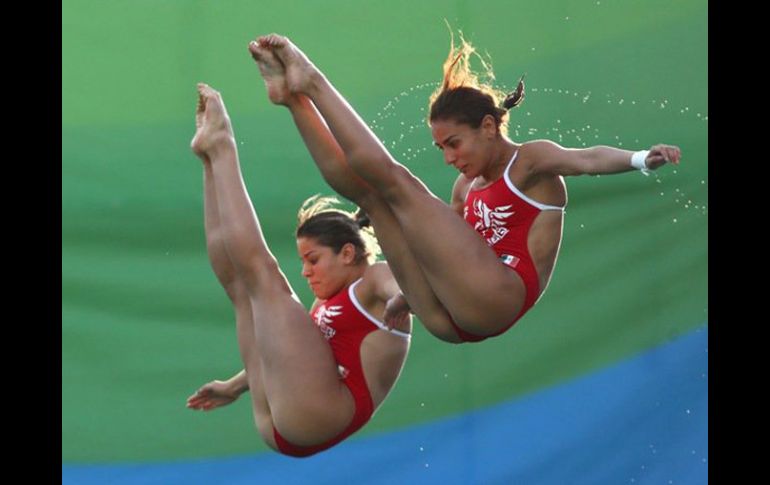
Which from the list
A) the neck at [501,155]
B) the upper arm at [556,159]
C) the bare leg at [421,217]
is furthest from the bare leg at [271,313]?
the upper arm at [556,159]

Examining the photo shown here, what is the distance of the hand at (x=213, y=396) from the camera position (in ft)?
13.9

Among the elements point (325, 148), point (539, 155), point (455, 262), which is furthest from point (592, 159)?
point (325, 148)

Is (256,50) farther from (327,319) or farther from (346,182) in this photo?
(327,319)

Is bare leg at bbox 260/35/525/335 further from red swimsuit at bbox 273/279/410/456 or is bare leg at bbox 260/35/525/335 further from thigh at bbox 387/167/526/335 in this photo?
red swimsuit at bbox 273/279/410/456

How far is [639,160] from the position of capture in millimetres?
3367

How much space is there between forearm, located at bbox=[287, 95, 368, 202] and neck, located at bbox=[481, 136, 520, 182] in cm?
40

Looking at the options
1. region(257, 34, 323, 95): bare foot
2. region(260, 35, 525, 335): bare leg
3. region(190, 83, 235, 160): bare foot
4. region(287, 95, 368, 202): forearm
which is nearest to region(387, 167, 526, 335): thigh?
region(260, 35, 525, 335): bare leg

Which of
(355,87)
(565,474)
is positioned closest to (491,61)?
(355,87)

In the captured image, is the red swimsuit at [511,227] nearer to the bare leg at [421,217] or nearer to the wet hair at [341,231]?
the bare leg at [421,217]

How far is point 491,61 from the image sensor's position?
466 cm

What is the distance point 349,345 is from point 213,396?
621 mm

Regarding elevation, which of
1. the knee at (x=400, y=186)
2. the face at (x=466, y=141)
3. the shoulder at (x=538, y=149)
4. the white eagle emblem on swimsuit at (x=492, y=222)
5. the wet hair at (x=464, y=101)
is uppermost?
the wet hair at (x=464, y=101)

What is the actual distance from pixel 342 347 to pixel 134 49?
4.52 feet

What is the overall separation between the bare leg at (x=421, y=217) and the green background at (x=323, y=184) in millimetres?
1058
